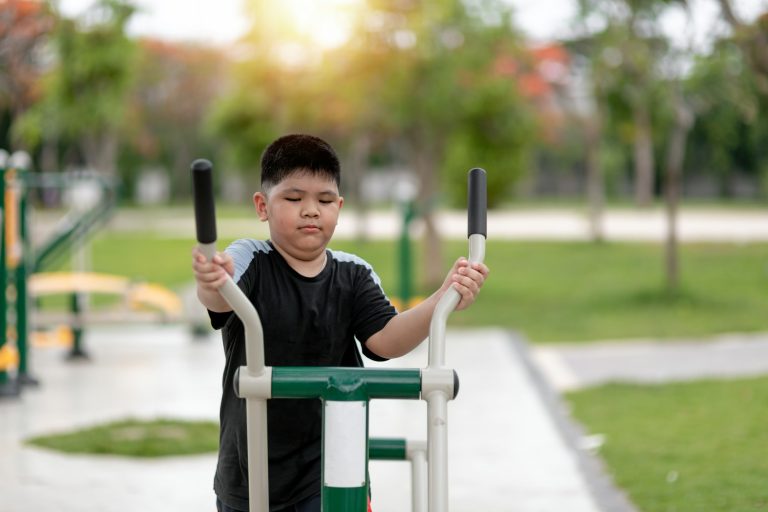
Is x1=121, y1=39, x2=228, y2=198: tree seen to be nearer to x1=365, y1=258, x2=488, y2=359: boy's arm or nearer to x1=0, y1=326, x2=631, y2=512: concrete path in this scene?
x1=0, y1=326, x2=631, y2=512: concrete path

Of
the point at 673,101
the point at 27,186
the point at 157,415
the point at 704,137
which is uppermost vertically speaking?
the point at 704,137

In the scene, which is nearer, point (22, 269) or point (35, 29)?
point (22, 269)

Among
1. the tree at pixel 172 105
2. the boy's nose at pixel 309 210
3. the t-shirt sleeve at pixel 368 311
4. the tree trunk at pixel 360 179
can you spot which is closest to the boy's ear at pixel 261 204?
the boy's nose at pixel 309 210

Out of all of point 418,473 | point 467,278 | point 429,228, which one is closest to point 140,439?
point 418,473

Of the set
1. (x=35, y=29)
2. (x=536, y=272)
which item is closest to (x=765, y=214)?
(x=536, y=272)

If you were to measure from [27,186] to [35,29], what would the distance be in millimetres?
18296

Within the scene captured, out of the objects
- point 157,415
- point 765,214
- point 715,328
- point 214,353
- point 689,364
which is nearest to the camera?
point 157,415

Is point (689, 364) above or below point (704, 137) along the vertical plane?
below

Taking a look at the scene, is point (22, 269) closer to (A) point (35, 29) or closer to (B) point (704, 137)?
(A) point (35, 29)

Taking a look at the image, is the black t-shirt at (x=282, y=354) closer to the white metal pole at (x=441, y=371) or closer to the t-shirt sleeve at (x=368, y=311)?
the t-shirt sleeve at (x=368, y=311)

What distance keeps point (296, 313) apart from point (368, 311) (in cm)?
18

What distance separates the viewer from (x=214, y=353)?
9867 mm

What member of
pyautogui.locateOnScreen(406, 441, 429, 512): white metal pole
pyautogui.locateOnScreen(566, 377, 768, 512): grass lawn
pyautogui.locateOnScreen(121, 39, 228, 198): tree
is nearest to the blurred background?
pyautogui.locateOnScreen(566, 377, 768, 512): grass lawn

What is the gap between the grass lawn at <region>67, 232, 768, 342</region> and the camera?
461 inches
